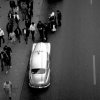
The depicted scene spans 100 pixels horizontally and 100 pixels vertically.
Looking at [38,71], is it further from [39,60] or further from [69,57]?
[69,57]

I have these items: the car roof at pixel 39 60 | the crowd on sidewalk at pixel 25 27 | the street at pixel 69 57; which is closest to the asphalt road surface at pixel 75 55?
the street at pixel 69 57

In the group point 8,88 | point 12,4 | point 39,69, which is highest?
point 12,4

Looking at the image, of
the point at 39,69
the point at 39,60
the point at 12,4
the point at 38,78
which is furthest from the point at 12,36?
the point at 38,78

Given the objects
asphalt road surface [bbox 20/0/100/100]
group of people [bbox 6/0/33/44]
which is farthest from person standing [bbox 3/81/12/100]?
group of people [bbox 6/0/33/44]

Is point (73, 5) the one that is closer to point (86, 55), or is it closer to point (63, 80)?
point (86, 55)

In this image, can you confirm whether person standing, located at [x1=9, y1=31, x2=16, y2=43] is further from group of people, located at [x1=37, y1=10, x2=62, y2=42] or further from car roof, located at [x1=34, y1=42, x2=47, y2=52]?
car roof, located at [x1=34, y1=42, x2=47, y2=52]
